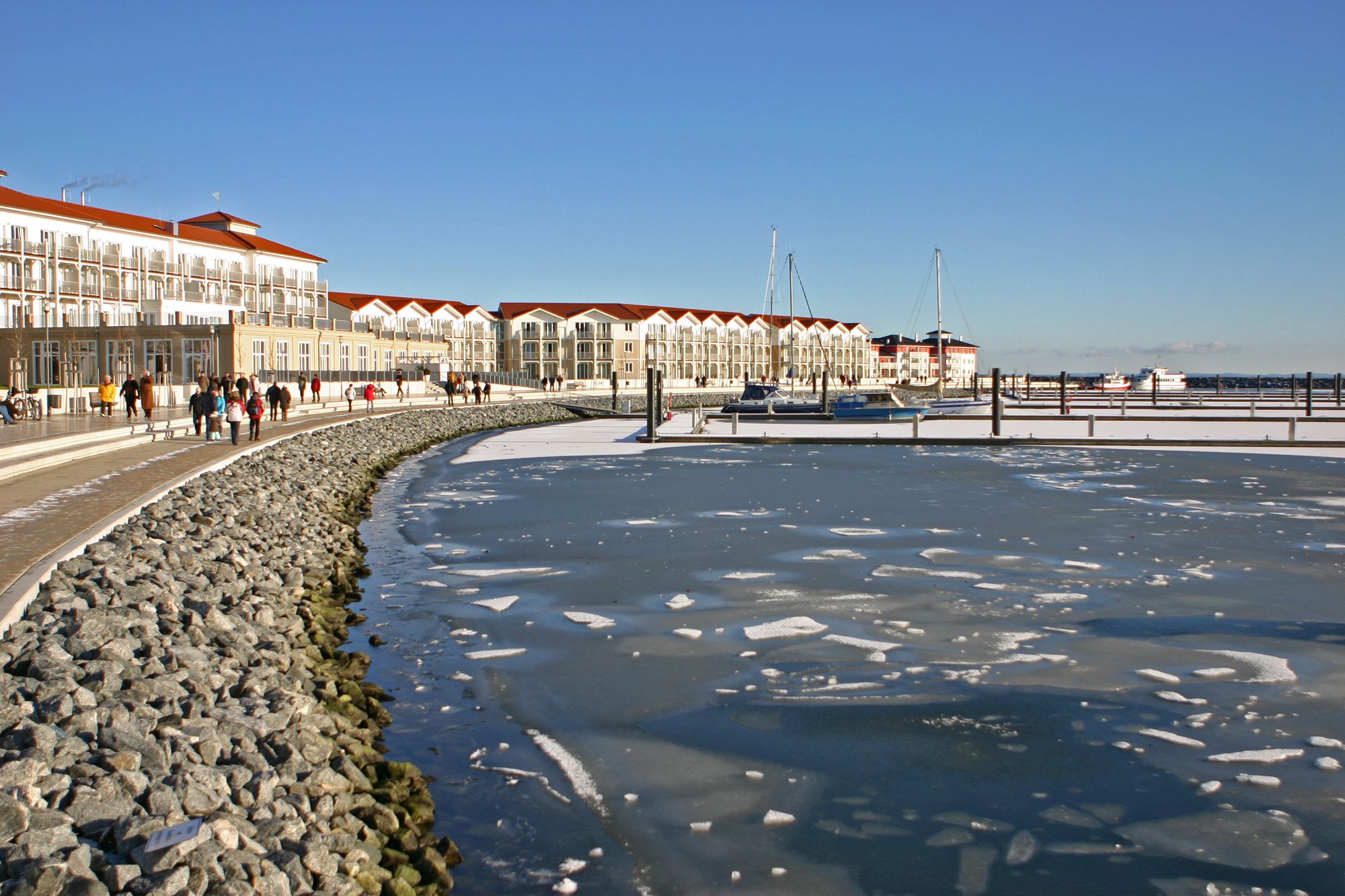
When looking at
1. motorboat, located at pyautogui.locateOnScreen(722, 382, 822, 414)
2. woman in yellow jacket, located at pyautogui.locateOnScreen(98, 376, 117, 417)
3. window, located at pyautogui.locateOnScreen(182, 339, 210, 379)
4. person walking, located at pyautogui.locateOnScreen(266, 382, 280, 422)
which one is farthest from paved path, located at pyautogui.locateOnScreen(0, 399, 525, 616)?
window, located at pyautogui.locateOnScreen(182, 339, 210, 379)

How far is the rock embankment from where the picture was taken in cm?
446

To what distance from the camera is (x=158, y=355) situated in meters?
57.3

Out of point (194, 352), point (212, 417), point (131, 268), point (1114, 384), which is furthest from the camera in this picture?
point (1114, 384)

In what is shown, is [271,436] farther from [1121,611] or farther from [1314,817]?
[1314,817]

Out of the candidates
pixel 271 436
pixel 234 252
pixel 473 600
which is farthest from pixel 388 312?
pixel 473 600

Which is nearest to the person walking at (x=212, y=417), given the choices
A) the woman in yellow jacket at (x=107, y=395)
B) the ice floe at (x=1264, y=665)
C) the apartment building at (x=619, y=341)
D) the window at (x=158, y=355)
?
the woman in yellow jacket at (x=107, y=395)

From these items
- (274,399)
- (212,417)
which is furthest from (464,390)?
(212,417)

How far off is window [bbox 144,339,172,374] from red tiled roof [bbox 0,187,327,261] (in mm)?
9412

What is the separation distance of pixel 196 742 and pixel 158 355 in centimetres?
5700

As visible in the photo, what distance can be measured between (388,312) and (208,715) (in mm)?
105897

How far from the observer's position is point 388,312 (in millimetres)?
108438

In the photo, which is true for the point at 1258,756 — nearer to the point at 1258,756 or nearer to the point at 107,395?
the point at 1258,756

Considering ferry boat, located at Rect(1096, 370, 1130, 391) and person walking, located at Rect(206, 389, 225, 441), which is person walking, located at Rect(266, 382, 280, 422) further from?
ferry boat, located at Rect(1096, 370, 1130, 391)

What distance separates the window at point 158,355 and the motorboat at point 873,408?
33.3 metres
